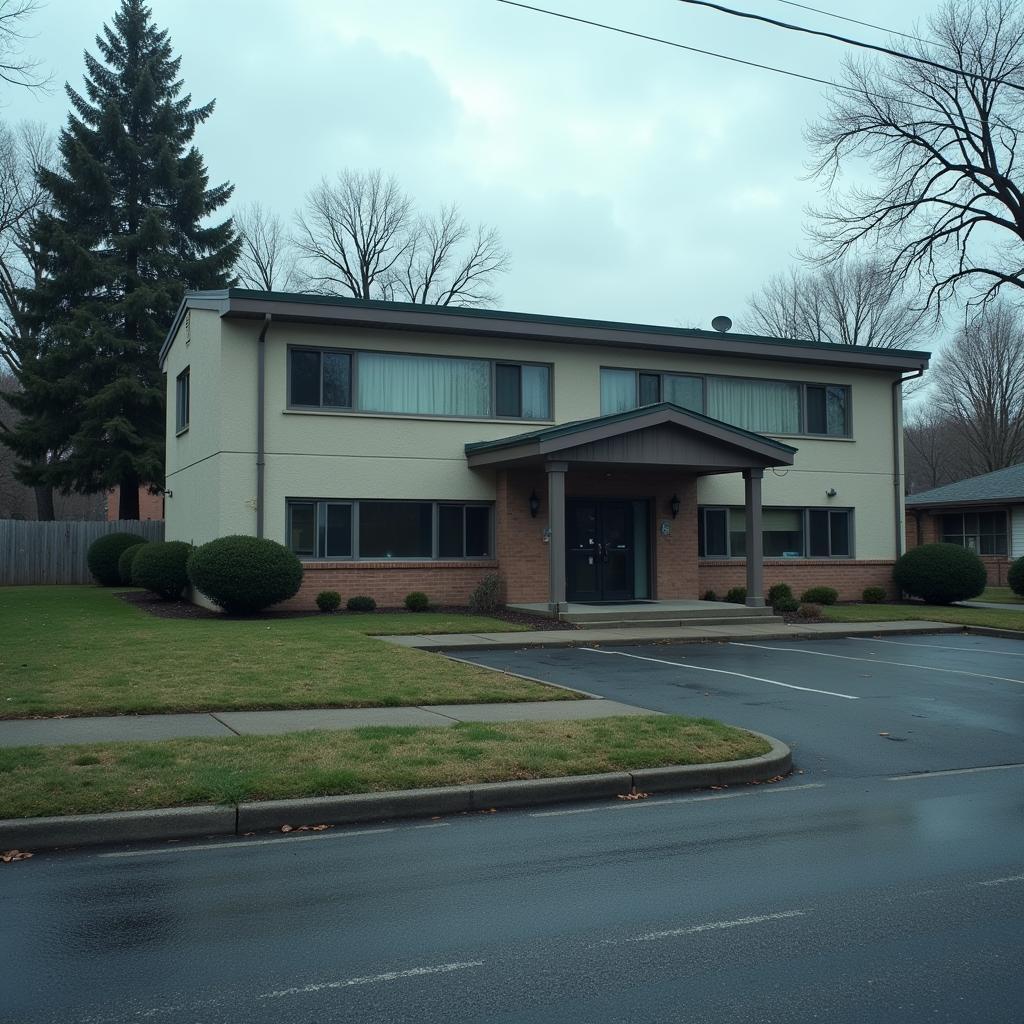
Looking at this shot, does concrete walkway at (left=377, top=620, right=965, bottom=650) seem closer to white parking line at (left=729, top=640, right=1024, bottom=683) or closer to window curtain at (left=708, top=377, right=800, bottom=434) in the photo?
white parking line at (left=729, top=640, right=1024, bottom=683)

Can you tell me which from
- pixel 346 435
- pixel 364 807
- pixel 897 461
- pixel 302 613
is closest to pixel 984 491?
pixel 897 461

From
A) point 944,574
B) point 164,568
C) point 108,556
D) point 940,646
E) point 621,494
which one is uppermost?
point 621,494

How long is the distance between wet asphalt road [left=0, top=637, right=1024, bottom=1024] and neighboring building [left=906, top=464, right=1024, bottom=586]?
32.3 meters

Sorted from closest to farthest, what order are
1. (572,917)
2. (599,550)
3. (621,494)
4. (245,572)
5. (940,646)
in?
(572,917), (940,646), (245,572), (599,550), (621,494)

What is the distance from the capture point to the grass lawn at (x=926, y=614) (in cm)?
2236

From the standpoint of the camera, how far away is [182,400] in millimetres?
27219

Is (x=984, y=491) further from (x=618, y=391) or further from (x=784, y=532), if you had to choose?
(x=618, y=391)

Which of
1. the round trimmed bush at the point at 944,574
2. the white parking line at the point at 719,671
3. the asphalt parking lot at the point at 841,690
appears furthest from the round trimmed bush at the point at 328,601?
the round trimmed bush at the point at 944,574

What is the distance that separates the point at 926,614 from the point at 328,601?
1309 cm

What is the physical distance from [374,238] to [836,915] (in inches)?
1986

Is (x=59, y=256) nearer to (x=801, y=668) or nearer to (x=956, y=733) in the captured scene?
(x=801, y=668)

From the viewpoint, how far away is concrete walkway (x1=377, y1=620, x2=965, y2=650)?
57.9 ft

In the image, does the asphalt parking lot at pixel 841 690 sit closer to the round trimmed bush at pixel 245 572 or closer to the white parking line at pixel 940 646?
the white parking line at pixel 940 646

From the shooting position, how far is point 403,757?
8.39m
